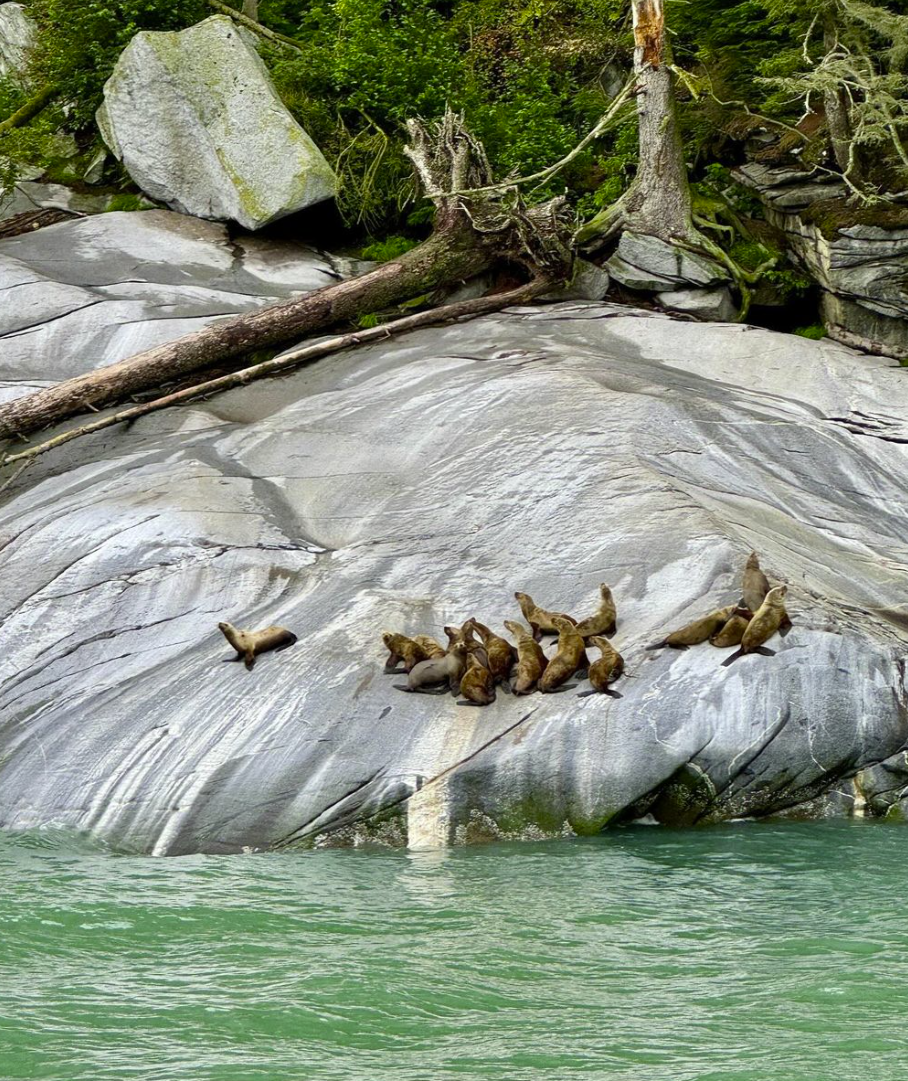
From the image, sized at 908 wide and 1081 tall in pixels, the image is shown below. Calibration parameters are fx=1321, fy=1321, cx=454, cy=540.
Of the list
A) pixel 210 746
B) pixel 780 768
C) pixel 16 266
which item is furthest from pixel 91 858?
pixel 16 266

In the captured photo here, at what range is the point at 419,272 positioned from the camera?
18312 mm

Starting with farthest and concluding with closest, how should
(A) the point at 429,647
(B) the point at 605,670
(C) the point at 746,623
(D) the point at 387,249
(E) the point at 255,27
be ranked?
(E) the point at 255,27
(D) the point at 387,249
(A) the point at 429,647
(B) the point at 605,670
(C) the point at 746,623

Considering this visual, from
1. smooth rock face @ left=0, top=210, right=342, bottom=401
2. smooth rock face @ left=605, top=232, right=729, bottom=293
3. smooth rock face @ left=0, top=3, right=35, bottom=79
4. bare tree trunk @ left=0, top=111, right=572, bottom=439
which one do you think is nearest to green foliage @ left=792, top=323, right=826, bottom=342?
smooth rock face @ left=605, top=232, right=729, bottom=293

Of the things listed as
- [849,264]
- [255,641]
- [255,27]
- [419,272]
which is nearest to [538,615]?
[255,641]

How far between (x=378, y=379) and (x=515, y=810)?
738 cm

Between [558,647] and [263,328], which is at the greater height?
[263,328]

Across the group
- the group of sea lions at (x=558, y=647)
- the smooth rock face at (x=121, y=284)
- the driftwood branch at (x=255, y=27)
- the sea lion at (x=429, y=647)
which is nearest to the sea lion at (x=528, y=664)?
the group of sea lions at (x=558, y=647)

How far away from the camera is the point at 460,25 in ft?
84.2

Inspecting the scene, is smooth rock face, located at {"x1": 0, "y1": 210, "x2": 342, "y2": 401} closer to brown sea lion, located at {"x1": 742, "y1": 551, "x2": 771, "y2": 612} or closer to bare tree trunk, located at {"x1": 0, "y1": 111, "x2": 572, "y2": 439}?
bare tree trunk, located at {"x1": 0, "y1": 111, "x2": 572, "y2": 439}

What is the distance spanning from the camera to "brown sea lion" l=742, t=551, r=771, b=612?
9.70 m

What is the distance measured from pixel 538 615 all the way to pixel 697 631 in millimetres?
1264

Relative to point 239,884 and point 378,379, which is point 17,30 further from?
point 239,884

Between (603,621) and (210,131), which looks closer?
(603,621)

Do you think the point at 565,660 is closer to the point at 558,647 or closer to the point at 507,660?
the point at 558,647
